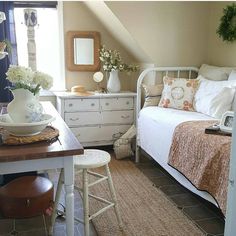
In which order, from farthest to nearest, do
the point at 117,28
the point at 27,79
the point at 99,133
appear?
the point at 99,133 < the point at 117,28 < the point at 27,79

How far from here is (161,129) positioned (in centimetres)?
272

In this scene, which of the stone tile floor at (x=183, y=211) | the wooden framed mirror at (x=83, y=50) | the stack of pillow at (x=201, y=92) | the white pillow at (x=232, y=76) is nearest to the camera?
the stone tile floor at (x=183, y=211)

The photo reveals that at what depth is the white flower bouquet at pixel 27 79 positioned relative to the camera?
1.53 meters

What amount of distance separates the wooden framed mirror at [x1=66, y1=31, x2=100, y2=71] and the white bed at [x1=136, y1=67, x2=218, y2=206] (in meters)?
0.93

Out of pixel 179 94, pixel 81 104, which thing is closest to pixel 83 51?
pixel 81 104

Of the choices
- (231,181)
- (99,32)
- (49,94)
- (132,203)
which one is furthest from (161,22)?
(231,181)

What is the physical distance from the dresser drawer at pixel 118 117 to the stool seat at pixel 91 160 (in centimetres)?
148

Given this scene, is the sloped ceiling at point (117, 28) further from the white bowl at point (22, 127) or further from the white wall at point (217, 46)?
the white bowl at point (22, 127)

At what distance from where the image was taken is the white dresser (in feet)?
11.3

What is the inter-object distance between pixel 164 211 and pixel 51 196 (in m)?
0.89

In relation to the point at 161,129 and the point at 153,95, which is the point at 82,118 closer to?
the point at 153,95

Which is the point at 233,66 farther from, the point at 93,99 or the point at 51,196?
the point at 51,196

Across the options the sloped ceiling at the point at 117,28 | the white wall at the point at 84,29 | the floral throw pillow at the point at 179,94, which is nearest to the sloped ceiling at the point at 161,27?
the sloped ceiling at the point at 117,28

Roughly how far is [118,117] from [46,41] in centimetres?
137
